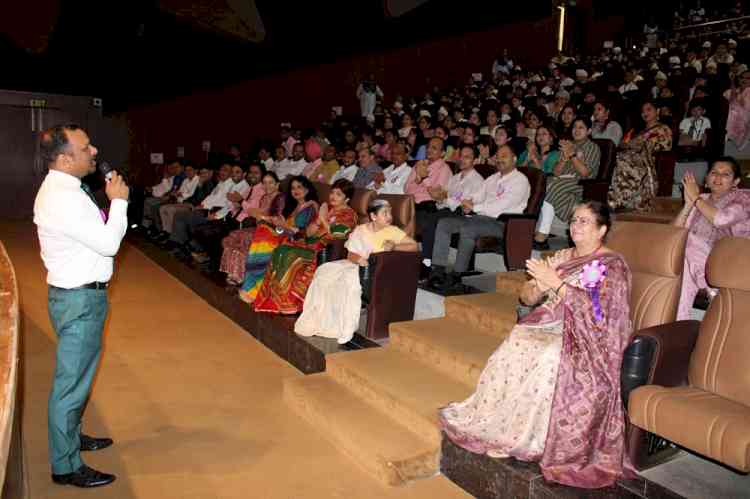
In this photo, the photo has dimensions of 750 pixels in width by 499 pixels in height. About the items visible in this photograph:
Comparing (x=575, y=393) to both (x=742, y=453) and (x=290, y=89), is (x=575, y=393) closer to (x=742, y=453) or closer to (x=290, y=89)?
(x=742, y=453)

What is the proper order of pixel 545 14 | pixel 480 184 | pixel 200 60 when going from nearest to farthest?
1. pixel 480 184
2. pixel 200 60
3. pixel 545 14

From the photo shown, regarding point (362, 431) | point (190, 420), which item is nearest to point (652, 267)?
point (362, 431)

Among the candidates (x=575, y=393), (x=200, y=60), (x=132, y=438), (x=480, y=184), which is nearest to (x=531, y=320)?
(x=575, y=393)

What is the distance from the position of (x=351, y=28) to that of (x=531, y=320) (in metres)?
9.87

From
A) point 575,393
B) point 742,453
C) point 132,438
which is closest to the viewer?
point 742,453

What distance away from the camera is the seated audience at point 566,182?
14.3 feet

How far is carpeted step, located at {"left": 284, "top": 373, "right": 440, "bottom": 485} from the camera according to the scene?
2492 millimetres

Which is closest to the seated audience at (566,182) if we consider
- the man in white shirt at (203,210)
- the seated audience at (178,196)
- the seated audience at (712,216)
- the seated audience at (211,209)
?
the seated audience at (712,216)

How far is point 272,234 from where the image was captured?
4.77 m

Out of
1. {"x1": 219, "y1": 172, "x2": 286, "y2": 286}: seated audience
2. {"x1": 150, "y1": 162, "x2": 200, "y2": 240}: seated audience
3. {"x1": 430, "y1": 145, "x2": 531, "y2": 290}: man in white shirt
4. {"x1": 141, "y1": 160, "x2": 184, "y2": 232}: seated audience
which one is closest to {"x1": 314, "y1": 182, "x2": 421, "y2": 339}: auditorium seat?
{"x1": 430, "y1": 145, "x2": 531, "y2": 290}: man in white shirt

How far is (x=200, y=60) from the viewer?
1041cm

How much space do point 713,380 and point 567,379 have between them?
1.76 feet

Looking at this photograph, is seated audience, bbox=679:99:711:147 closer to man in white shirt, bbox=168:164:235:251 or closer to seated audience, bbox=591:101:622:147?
seated audience, bbox=591:101:622:147

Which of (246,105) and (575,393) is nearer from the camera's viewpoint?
(575,393)
